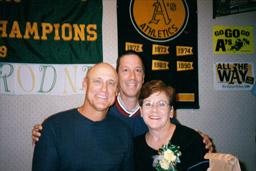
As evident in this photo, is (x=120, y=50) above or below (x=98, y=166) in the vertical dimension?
above


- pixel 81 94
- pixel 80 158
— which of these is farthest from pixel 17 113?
pixel 80 158

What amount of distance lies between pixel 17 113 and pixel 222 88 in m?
3.03

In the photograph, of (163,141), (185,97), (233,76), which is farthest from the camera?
(233,76)

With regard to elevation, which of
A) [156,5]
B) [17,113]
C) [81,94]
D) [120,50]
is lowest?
[17,113]

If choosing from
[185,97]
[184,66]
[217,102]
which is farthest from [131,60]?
[217,102]

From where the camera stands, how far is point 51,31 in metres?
2.16

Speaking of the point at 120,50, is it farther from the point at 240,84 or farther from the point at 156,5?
the point at 240,84

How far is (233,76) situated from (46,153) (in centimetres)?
273

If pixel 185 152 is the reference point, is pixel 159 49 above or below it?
above

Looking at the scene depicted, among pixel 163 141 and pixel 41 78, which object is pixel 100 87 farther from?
pixel 41 78

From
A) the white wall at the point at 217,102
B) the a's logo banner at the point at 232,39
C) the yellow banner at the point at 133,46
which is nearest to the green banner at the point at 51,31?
the white wall at the point at 217,102

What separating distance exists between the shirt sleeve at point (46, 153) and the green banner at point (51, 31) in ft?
4.20

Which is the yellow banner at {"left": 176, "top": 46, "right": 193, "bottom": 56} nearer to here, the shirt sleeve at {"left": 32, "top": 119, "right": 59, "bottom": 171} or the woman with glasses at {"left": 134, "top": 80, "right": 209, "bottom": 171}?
the woman with glasses at {"left": 134, "top": 80, "right": 209, "bottom": 171}

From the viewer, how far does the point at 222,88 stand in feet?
8.28
